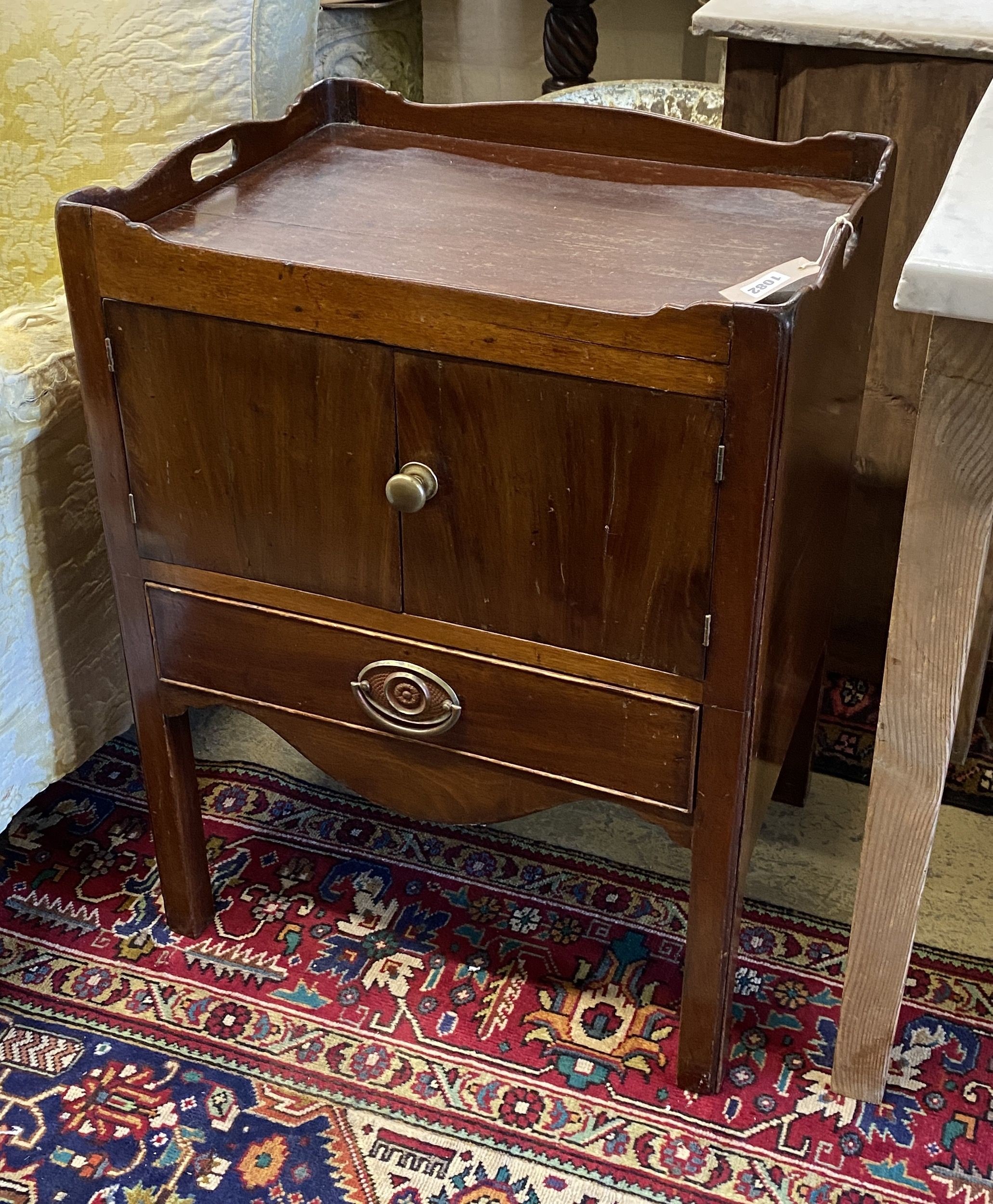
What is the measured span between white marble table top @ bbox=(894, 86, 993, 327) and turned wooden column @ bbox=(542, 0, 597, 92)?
135 centimetres

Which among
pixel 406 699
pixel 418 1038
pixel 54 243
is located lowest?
pixel 418 1038

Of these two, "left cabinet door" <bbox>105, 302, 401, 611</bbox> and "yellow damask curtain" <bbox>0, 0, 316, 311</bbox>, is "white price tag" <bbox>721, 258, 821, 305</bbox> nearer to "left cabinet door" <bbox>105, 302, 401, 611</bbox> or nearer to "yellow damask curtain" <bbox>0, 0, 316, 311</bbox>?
"left cabinet door" <bbox>105, 302, 401, 611</bbox>

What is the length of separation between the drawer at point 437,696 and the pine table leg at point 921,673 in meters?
0.16

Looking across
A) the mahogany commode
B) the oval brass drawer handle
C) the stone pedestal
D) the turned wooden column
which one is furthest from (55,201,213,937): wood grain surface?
the turned wooden column

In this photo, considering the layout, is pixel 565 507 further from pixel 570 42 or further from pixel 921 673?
pixel 570 42

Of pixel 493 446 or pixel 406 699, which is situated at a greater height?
pixel 493 446

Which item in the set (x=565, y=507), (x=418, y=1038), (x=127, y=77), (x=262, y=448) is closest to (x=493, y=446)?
(x=565, y=507)

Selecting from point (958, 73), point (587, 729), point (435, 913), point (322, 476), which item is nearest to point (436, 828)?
point (435, 913)

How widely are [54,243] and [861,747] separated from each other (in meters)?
1.11

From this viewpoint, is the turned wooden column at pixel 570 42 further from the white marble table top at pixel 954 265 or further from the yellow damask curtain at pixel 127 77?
the white marble table top at pixel 954 265

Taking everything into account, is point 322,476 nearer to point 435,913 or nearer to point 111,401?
point 111,401

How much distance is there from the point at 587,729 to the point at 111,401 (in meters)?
0.46

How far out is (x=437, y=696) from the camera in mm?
1111

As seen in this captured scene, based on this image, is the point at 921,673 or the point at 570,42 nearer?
the point at 921,673
